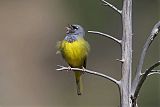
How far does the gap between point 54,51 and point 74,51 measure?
395cm

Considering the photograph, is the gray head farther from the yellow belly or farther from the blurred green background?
the blurred green background

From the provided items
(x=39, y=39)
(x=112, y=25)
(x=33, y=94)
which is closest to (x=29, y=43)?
(x=39, y=39)

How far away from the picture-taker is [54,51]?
703 cm

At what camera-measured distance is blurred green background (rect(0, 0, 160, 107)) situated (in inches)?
257

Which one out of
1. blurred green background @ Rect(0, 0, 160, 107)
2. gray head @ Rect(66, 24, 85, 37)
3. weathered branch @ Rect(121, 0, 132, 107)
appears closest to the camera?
weathered branch @ Rect(121, 0, 132, 107)

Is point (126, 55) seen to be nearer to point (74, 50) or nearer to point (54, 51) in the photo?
point (74, 50)

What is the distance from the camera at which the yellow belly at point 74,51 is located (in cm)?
308

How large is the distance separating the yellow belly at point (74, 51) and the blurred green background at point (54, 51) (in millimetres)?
3217

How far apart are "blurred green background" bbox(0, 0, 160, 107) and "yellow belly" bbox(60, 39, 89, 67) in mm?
3217

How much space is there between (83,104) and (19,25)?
174cm

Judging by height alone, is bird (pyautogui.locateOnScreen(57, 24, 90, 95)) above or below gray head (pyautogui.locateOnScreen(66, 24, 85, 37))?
below

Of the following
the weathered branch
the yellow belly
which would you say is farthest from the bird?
the weathered branch

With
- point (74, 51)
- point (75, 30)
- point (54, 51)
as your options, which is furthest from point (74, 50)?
point (54, 51)

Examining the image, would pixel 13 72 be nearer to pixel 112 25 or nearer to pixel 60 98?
pixel 60 98
